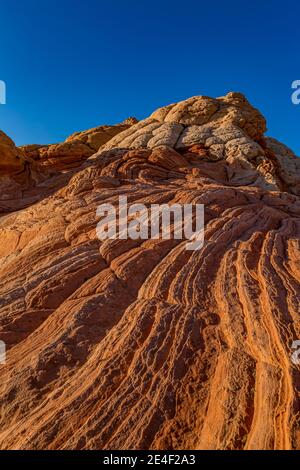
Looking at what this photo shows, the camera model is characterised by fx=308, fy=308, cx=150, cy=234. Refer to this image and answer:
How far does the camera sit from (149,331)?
16.5 ft

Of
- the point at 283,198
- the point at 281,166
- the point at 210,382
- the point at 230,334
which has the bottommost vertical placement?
the point at 210,382

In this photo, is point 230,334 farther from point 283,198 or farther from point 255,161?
point 255,161

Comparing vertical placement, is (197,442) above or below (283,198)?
below

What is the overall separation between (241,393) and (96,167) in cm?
1116

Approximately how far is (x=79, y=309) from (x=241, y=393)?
9.83 ft

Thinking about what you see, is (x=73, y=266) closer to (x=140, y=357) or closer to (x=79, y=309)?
(x=79, y=309)

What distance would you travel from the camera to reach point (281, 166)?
2330cm

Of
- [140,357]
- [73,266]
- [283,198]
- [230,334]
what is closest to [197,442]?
[140,357]

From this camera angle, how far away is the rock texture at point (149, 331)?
11.7ft

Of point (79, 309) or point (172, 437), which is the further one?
point (79, 309)

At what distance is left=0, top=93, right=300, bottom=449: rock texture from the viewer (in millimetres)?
3559
